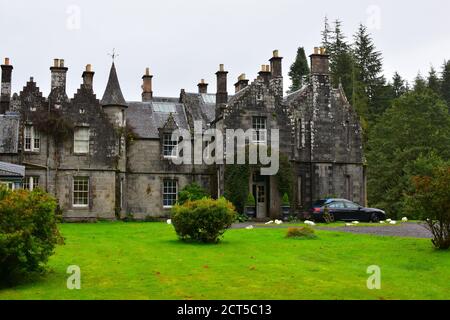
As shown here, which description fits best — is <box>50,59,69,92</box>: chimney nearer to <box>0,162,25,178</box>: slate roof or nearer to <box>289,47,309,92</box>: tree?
<box>0,162,25,178</box>: slate roof

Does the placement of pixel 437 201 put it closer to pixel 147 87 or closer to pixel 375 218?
pixel 375 218

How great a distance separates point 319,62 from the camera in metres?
43.7

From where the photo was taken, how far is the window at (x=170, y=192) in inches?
1652

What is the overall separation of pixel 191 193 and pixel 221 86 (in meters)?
8.04

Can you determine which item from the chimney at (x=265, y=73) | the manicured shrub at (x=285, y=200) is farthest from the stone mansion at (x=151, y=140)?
the manicured shrub at (x=285, y=200)

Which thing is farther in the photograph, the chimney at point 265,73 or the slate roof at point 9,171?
the chimney at point 265,73

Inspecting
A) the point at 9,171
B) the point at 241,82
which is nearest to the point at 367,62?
the point at 241,82

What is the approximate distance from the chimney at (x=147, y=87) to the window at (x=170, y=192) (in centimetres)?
863

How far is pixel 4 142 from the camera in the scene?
3844 centimetres

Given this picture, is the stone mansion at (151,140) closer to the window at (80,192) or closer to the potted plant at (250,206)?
the window at (80,192)

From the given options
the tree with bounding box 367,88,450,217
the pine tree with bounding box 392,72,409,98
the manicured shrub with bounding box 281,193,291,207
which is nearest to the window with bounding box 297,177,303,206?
the manicured shrub with bounding box 281,193,291,207
